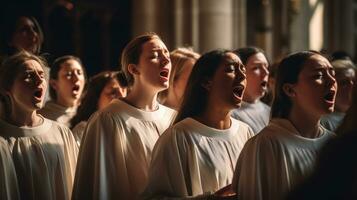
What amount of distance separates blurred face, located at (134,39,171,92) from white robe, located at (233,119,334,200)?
85 cm

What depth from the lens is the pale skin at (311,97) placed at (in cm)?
425

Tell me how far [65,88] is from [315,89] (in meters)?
2.67

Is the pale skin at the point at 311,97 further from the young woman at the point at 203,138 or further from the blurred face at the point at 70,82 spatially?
the blurred face at the point at 70,82

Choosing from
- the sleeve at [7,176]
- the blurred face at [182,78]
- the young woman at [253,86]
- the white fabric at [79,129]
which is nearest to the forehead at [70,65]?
the white fabric at [79,129]

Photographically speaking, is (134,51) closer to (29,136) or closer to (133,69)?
(133,69)

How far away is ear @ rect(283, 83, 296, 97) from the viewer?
4.32 metres

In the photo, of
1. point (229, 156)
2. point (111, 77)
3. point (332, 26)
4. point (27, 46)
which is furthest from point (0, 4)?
point (332, 26)

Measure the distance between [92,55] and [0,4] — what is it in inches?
60.6

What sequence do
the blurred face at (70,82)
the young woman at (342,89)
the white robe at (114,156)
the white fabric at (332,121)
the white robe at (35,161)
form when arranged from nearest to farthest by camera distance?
the white robe at (35,161) < the white robe at (114,156) < the white fabric at (332,121) < the young woman at (342,89) < the blurred face at (70,82)

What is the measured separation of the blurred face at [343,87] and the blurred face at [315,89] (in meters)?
1.78

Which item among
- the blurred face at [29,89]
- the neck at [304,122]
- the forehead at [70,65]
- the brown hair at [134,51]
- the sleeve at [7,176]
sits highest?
the brown hair at [134,51]

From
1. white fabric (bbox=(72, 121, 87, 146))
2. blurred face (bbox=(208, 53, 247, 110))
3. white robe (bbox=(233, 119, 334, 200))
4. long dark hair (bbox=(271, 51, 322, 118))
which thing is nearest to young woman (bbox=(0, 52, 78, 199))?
white fabric (bbox=(72, 121, 87, 146))

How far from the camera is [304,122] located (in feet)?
14.0

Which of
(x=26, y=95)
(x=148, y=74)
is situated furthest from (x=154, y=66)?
(x=26, y=95)
